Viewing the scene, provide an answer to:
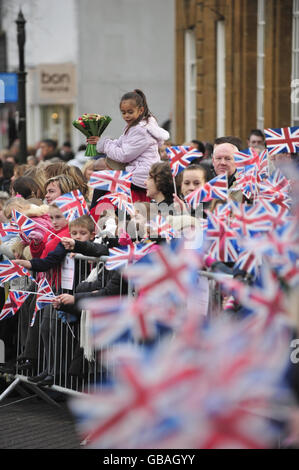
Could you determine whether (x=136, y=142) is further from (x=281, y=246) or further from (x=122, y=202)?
(x=281, y=246)

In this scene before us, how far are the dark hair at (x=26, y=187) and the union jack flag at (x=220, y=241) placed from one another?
4.32 metres

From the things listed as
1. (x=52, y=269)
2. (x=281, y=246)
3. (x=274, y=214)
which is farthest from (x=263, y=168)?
(x=281, y=246)

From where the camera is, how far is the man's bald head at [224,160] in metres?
8.10

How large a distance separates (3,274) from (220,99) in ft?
35.9

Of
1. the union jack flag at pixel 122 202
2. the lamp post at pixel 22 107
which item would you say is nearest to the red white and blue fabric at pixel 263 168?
the union jack flag at pixel 122 202

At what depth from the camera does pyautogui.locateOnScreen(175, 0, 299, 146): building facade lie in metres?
15.3

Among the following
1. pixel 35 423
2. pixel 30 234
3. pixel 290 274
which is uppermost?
→ pixel 290 274

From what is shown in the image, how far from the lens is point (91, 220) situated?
741 cm

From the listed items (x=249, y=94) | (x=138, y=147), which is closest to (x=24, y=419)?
(x=138, y=147)

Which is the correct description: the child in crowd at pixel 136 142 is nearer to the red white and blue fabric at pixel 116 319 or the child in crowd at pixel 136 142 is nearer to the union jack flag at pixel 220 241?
the union jack flag at pixel 220 241

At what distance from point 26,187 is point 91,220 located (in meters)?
2.08

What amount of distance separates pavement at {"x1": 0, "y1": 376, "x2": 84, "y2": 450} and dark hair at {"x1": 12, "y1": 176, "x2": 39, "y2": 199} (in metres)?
1.85

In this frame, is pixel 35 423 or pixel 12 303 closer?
pixel 35 423

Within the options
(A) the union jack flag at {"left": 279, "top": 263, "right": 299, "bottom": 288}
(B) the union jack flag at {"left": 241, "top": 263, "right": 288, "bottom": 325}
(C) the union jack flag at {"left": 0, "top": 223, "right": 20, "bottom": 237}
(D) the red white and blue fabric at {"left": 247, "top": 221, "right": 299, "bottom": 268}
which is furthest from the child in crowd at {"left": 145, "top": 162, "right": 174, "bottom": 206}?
(B) the union jack flag at {"left": 241, "top": 263, "right": 288, "bottom": 325}
